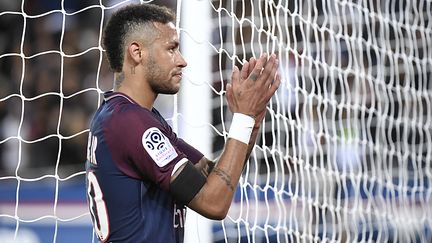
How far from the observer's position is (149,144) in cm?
255

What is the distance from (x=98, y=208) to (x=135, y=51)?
1.53ft

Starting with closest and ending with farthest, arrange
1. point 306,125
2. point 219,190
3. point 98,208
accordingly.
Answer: point 219,190 → point 98,208 → point 306,125

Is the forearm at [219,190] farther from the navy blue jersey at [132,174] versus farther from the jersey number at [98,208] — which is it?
the jersey number at [98,208]

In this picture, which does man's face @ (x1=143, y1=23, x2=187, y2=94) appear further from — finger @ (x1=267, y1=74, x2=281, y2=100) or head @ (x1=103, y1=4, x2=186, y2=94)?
finger @ (x1=267, y1=74, x2=281, y2=100)

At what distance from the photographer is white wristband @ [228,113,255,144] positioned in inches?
104

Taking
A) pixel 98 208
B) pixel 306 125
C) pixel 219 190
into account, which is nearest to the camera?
pixel 219 190

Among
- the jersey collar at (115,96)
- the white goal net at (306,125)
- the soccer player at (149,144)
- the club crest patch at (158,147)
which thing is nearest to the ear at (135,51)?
the soccer player at (149,144)

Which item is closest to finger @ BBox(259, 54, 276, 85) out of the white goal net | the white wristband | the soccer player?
the soccer player

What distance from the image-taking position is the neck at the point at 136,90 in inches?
106

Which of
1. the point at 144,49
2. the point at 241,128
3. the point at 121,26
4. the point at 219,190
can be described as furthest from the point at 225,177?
the point at 121,26

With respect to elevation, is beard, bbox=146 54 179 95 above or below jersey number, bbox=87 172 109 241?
above

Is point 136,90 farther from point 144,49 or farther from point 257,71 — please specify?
point 257,71

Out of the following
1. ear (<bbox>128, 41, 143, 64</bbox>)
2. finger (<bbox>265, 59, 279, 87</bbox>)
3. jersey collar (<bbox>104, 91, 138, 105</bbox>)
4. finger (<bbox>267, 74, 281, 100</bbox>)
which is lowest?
jersey collar (<bbox>104, 91, 138, 105</bbox>)

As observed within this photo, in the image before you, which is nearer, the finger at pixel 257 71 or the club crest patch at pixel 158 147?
the club crest patch at pixel 158 147
